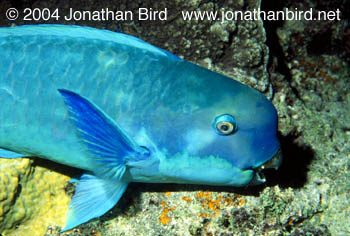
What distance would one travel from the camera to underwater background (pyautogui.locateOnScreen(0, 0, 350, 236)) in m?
2.45

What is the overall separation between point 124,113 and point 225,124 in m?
0.70

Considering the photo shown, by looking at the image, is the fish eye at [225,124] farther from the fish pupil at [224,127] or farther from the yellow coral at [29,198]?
the yellow coral at [29,198]

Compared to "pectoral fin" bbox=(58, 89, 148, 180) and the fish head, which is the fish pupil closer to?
the fish head

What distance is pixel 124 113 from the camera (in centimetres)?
196

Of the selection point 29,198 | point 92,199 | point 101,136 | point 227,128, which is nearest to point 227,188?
point 227,128

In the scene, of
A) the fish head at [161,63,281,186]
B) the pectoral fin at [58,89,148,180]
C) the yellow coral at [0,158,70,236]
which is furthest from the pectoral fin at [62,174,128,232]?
the fish head at [161,63,281,186]

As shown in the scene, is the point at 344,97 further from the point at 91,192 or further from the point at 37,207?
the point at 37,207

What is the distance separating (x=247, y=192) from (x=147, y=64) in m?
1.43

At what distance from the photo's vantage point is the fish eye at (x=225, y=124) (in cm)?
185

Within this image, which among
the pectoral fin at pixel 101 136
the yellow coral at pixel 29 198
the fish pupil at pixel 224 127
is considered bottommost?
the yellow coral at pixel 29 198

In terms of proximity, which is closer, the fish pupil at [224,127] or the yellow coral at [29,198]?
the fish pupil at [224,127]

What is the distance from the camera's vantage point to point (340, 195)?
294cm

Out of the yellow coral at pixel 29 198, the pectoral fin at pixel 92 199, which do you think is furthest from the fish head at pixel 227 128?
the yellow coral at pixel 29 198

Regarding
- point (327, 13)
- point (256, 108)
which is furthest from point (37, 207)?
point (327, 13)
